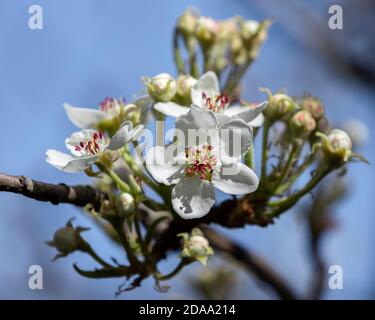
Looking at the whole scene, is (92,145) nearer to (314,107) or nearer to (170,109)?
(170,109)

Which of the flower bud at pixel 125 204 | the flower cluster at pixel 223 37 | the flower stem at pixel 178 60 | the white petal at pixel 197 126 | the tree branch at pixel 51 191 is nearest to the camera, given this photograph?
the tree branch at pixel 51 191

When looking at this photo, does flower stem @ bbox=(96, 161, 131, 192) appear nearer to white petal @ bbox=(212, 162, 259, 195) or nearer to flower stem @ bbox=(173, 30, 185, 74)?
white petal @ bbox=(212, 162, 259, 195)

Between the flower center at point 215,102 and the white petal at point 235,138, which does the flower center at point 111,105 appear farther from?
the white petal at point 235,138

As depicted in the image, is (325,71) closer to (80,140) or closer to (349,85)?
(349,85)

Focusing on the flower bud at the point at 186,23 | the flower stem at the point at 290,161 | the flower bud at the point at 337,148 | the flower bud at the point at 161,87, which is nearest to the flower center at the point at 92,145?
the flower bud at the point at 161,87

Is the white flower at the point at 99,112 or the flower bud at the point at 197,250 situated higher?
the white flower at the point at 99,112

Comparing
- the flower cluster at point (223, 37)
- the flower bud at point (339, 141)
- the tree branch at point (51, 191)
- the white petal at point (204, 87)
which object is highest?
the flower cluster at point (223, 37)

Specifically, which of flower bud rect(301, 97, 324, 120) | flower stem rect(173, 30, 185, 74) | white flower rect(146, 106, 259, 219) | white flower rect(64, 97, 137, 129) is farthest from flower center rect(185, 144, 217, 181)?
flower stem rect(173, 30, 185, 74)
